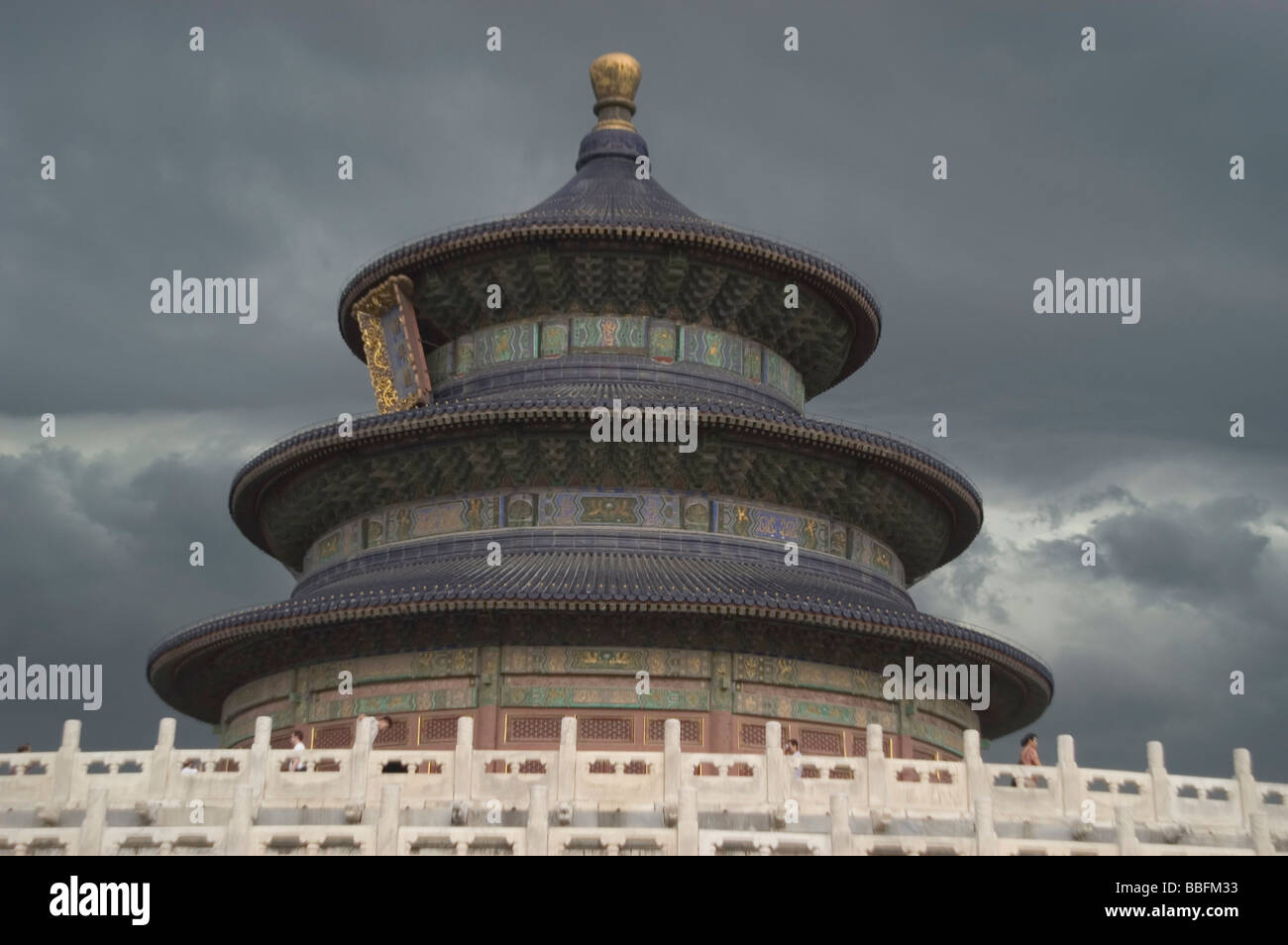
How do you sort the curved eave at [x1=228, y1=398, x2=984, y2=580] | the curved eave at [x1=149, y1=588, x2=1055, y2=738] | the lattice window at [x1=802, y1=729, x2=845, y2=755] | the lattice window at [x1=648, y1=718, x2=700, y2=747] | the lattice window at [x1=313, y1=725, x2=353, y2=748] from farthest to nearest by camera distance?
the curved eave at [x1=228, y1=398, x2=984, y2=580] → the lattice window at [x1=313, y1=725, x2=353, y2=748] → the lattice window at [x1=802, y1=729, x2=845, y2=755] → the lattice window at [x1=648, y1=718, x2=700, y2=747] → the curved eave at [x1=149, y1=588, x2=1055, y2=738]

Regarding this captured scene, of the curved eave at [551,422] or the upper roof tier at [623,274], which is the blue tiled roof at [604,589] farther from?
the upper roof tier at [623,274]

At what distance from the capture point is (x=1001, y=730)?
36562 millimetres

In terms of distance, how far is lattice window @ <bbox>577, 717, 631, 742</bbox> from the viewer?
1075 inches

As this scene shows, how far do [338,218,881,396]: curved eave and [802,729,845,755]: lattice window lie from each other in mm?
10255

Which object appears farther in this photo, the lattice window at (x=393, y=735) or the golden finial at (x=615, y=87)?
the golden finial at (x=615, y=87)

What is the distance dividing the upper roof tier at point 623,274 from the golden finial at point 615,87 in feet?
10.3

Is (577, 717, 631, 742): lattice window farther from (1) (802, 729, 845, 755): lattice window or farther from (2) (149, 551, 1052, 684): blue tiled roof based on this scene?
(1) (802, 729, 845, 755): lattice window

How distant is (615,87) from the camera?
3950cm

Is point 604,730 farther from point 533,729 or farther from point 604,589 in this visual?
point 604,589

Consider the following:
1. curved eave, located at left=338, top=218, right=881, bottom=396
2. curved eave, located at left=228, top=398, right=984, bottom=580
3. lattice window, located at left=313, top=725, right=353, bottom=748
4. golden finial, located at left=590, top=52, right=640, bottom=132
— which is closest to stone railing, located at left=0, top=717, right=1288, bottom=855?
lattice window, located at left=313, top=725, right=353, bottom=748

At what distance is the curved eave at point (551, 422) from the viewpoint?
29.5 m

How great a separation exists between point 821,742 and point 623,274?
10795 millimetres

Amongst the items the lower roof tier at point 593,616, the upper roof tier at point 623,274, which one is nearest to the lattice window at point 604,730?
the lower roof tier at point 593,616
